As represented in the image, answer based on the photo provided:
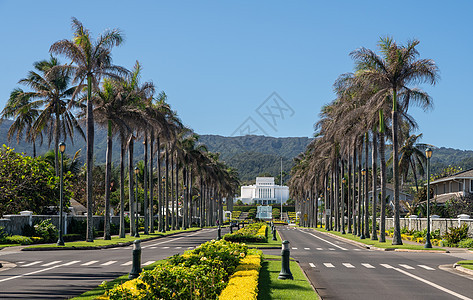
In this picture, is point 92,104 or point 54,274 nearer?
point 54,274

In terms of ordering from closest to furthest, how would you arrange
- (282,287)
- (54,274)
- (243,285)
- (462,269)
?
(243,285) → (282,287) → (54,274) → (462,269)

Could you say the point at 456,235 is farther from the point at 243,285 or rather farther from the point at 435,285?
the point at 243,285

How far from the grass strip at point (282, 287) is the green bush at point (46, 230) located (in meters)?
27.1

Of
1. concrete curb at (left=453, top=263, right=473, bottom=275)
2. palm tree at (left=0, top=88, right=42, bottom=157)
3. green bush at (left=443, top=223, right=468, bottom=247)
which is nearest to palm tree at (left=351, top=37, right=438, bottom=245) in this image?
green bush at (left=443, top=223, right=468, bottom=247)

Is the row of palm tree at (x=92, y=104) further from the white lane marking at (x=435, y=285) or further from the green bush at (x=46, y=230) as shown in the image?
the white lane marking at (x=435, y=285)

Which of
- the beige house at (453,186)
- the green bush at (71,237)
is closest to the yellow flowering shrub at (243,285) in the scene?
the green bush at (71,237)

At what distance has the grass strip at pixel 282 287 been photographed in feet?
43.2

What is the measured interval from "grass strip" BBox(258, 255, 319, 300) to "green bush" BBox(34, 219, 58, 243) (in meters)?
27.1

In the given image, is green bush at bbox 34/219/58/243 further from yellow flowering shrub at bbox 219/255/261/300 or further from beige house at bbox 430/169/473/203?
beige house at bbox 430/169/473/203

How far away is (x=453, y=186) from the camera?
63438mm

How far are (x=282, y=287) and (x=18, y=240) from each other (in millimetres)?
27478

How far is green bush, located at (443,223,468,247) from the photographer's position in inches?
1580

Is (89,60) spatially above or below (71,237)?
above

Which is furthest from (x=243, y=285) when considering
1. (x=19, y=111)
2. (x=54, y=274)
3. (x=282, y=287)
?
(x=19, y=111)
